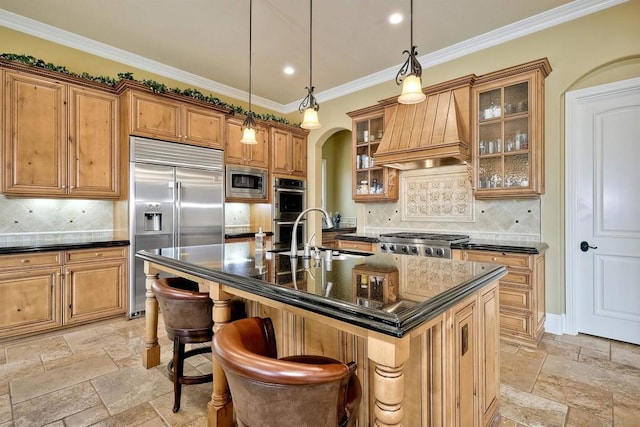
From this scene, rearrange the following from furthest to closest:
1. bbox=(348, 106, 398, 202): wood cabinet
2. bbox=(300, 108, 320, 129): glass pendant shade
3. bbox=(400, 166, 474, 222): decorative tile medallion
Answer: bbox=(348, 106, 398, 202): wood cabinet → bbox=(400, 166, 474, 222): decorative tile medallion → bbox=(300, 108, 320, 129): glass pendant shade

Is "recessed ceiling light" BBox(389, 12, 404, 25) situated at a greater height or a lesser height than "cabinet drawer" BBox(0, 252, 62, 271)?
greater

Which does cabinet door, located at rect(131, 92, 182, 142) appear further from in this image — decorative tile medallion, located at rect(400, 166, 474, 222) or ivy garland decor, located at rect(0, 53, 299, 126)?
decorative tile medallion, located at rect(400, 166, 474, 222)

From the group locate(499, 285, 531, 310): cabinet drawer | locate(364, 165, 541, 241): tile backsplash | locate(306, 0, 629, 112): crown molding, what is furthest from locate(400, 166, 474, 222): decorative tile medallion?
locate(306, 0, 629, 112): crown molding

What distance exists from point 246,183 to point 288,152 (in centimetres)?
103

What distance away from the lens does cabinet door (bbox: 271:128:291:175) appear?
544cm

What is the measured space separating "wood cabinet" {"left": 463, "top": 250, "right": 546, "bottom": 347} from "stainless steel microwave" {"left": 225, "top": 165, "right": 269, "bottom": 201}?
3.48m

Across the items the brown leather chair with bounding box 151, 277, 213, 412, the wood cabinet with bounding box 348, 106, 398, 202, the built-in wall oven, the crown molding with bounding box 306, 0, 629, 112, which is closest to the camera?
the brown leather chair with bounding box 151, 277, 213, 412

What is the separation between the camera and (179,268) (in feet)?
6.51

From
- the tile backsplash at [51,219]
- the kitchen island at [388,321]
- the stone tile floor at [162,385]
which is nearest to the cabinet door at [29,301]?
the stone tile floor at [162,385]

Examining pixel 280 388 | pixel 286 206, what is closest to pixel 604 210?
pixel 280 388

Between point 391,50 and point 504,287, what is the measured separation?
122 inches

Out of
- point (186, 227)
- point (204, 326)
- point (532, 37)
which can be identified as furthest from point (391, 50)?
point (204, 326)

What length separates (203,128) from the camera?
14.5ft

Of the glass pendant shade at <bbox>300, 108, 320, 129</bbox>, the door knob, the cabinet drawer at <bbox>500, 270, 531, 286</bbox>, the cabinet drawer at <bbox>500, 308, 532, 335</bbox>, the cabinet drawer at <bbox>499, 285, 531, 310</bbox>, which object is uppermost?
the glass pendant shade at <bbox>300, 108, 320, 129</bbox>
